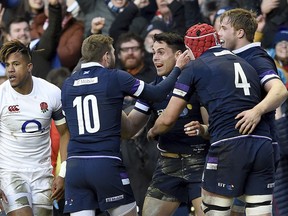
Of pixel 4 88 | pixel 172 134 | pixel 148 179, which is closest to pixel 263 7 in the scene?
pixel 148 179

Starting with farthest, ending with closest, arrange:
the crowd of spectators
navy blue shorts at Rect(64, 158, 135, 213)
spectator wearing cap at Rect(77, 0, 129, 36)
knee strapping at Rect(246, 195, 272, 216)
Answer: spectator wearing cap at Rect(77, 0, 129, 36) < the crowd of spectators < navy blue shorts at Rect(64, 158, 135, 213) < knee strapping at Rect(246, 195, 272, 216)

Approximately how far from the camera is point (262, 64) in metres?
9.55

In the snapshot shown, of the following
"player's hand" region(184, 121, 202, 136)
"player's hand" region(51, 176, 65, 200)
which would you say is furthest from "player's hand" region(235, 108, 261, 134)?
"player's hand" region(51, 176, 65, 200)

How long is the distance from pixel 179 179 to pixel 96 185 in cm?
140

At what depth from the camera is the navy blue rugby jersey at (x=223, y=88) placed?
912 cm

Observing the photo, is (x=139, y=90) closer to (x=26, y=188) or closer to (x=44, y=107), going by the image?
(x=44, y=107)

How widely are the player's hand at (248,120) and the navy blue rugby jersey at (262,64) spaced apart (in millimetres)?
357

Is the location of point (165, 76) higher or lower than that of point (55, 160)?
higher

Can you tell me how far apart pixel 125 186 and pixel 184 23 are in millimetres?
5675

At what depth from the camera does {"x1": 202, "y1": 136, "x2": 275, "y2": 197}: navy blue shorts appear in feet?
29.8

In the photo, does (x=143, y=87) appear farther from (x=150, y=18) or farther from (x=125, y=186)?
(x=150, y=18)

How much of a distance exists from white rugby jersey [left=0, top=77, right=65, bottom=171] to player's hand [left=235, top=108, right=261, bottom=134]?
7.19 feet

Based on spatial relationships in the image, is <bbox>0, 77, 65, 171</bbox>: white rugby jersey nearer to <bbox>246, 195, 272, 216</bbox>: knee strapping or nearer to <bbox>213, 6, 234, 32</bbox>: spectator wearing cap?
<bbox>246, 195, 272, 216</bbox>: knee strapping

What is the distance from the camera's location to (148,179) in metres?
12.4
